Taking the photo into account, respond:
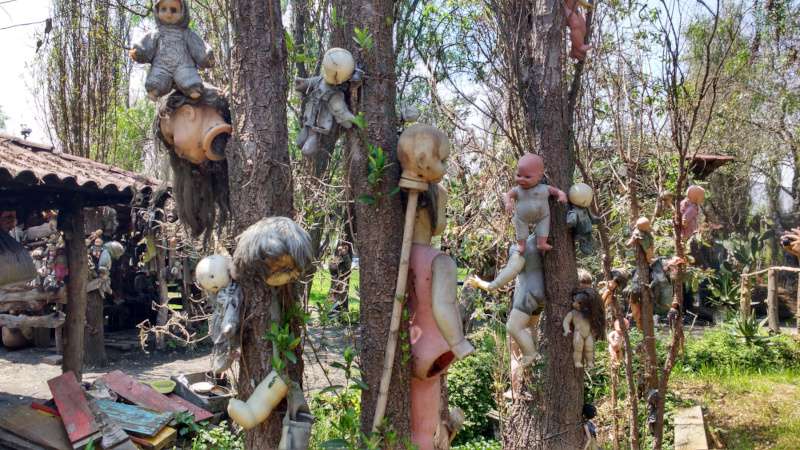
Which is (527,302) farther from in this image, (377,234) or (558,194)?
(377,234)

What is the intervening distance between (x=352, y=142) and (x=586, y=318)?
2207mm

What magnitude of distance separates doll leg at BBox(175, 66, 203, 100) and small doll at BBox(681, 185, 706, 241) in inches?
127

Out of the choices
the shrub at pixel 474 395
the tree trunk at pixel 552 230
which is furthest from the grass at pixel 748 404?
the tree trunk at pixel 552 230

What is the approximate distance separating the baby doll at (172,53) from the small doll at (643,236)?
9.13 feet

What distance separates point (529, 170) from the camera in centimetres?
359

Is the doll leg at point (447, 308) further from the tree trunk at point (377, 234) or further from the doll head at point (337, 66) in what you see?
the doll head at point (337, 66)

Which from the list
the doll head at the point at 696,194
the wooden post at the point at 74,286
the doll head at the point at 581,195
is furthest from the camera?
the wooden post at the point at 74,286

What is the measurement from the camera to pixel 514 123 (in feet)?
15.1

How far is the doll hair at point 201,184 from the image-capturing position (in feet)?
8.75

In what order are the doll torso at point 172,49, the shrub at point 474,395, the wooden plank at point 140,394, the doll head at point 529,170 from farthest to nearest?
the shrub at point 474,395 < the wooden plank at point 140,394 < the doll head at point 529,170 < the doll torso at point 172,49

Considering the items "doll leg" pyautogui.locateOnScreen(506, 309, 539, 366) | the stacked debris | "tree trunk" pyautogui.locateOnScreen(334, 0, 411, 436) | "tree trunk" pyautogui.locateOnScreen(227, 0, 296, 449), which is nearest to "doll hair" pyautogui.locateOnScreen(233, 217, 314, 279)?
"tree trunk" pyautogui.locateOnScreen(227, 0, 296, 449)

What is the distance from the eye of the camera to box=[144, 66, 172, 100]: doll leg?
2.60m

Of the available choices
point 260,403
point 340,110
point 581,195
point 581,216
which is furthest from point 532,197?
point 260,403

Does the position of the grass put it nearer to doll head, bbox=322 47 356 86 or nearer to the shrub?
the shrub
